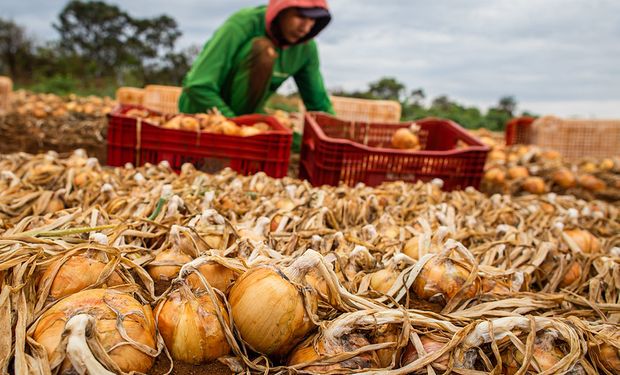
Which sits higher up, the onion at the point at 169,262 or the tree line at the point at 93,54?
the tree line at the point at 93,54

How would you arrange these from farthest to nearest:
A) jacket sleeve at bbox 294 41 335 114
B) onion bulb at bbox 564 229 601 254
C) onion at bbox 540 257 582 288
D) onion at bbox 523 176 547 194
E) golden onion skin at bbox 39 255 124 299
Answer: jacket sleeve at bbox 294 41 335 114, onion at bbox 523 176 547 194, onion bulb at bbox 564 229 601 254, onion at bbox 540 257 582 288, golden onion skin at bbox 39 255 124 299

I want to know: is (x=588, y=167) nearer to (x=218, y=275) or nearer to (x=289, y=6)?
(x=289, y=6)

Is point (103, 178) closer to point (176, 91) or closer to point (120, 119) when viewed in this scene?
point (120, 119)

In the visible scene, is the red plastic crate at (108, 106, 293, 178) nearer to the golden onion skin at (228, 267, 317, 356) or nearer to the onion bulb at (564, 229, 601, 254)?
the onion bulb at (564, 229, 601, 254)

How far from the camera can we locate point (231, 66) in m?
4.80

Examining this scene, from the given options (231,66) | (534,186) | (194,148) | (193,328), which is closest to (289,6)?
(231,66)

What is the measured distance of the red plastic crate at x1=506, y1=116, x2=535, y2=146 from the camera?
7184 millimetres

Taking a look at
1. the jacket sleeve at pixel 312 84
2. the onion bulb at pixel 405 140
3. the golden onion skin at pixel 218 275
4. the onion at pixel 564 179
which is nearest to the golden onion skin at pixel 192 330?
the golden onion skin at pixel 218 275

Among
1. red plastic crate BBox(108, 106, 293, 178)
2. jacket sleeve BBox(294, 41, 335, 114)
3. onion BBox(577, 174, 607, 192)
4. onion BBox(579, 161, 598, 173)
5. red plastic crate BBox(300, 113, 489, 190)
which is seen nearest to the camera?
red plastic crate BBox(300, 113, 489, 190)

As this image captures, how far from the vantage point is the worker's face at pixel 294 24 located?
14.5 feet

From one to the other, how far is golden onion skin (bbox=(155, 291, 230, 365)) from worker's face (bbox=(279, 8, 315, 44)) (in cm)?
384

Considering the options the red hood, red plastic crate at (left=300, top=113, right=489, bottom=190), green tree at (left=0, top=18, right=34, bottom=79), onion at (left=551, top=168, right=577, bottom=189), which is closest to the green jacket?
the red hood

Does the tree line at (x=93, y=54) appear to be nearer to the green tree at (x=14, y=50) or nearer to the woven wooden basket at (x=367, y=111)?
the green tree at (x=14, y=50)

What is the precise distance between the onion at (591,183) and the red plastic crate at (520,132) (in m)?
2.50
